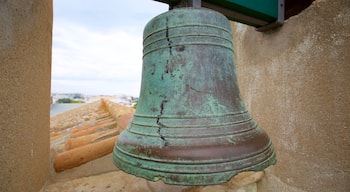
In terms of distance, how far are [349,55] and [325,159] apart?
18.2 inches

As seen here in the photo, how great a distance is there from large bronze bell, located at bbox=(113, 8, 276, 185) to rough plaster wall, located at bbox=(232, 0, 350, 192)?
538 millimetres

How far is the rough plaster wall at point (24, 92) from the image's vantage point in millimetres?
689

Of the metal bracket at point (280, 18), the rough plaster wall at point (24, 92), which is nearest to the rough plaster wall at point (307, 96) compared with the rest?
the metal bracket at point (280, 18)

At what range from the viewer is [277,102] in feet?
4.03

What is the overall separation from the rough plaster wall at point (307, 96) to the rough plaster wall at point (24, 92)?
1.18m

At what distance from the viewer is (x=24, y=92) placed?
0.78m

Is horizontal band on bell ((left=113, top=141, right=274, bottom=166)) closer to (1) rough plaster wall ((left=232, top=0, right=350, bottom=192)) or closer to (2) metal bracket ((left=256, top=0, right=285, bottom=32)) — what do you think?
(1) rough plaster wall ((left=232, top=0, right=350, bottom=192))

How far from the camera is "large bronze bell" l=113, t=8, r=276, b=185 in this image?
49 cm

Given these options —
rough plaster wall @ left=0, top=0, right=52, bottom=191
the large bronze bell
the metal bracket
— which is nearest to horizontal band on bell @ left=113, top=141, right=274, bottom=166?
the large bronze bell

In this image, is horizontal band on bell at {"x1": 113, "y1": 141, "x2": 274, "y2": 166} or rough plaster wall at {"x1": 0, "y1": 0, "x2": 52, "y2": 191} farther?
rough plaster wall at {"x1": 0, "y1": 0, "x2": 52, "y2": 191}

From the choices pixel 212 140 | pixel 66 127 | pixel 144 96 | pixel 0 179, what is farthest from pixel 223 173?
pixel 66 127

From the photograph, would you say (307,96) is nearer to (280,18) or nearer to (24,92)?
(280,18)

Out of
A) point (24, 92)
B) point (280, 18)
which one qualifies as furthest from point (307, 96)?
point (24, 92)

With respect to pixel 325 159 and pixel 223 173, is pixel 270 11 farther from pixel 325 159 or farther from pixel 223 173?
pixel 223 173
